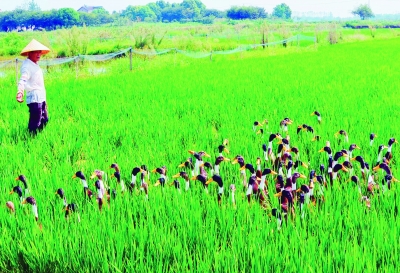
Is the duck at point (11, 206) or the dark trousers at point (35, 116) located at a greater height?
the dark trousers at point (35, 116)

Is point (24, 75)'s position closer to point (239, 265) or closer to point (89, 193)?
point (89, 193)

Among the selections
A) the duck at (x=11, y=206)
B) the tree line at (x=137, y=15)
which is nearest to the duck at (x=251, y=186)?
the duck at (x=11, y=206)

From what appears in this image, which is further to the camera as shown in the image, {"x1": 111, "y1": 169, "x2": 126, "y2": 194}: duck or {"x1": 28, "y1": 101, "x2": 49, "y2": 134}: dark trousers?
{"x1": 28, "y1": 101, "x2": 49, "y2": 134}: dark trousers

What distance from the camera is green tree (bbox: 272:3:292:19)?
154 m

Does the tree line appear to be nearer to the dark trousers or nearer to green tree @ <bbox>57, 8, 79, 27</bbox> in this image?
green tree @ <bbox>57, 8, 79, 27</bbox>

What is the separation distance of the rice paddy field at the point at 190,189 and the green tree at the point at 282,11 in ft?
505

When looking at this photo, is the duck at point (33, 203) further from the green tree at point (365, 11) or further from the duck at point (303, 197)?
the green tree at point (365, 11)

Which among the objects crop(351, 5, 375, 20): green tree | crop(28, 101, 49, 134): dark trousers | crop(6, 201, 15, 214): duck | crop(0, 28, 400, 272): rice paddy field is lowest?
crop(0, 28, 400, 272): rice paddy field

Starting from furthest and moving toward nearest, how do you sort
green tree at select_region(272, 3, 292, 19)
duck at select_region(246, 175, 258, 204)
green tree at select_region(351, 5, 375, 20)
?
green tree at select_region(272, 3, 292, 19) → green tree at select_region(351, 5, 375, 20) → duck at select_region(246, 175, 258, 204)

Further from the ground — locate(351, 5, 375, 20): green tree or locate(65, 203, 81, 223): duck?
locate(351, 5, 375, 20): green tree

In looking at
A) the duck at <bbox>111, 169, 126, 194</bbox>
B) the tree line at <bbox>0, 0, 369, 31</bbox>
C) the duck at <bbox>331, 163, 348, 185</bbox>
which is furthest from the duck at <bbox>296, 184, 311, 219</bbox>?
the tree line at <bbox>0, 0, 369, 31</bbox>

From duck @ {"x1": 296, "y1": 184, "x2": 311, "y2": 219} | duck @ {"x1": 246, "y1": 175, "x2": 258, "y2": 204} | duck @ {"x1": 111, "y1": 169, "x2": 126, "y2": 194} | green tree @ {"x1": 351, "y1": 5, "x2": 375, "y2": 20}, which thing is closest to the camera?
duck @ {"x1": 296, "y1": 184, "x2": 311, "y2": 219}

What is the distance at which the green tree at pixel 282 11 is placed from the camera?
154 meters

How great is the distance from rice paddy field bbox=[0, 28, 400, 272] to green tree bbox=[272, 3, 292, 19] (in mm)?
153807
